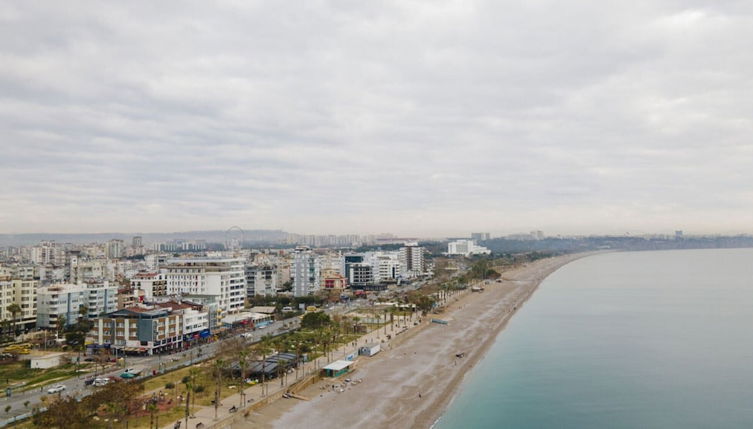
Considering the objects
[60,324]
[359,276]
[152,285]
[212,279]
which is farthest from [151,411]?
[359,276]

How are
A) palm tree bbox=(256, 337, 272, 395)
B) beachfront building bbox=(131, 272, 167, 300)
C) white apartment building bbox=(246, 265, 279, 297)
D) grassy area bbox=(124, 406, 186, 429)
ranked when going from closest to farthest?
grassy area bbox=(124, 406, 186, 429) < palm tree bbox=(256, 337, 272, 395) < beachfront building bbox=(131, 272, 167, 300) < white apartment building bbox=(246, 265, 279, 297)

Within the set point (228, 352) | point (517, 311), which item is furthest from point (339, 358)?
point (517, 311)

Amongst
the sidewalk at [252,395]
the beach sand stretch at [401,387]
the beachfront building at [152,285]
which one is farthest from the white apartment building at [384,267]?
the sidewalk at [252,395]

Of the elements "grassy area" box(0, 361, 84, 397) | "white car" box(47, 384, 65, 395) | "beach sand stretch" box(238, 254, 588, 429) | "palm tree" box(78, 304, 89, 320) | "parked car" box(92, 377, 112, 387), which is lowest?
"beach sand stretch" box(238, 254, 588, 429)

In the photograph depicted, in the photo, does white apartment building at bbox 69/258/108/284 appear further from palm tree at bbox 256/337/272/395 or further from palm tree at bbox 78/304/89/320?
palm tree at bbox 256/337/272/395

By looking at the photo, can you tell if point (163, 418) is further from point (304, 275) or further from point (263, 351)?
point (304, 275)

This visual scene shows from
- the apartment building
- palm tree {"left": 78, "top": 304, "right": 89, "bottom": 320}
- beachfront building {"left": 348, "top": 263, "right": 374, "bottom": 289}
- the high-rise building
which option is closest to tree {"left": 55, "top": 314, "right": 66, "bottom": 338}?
palm tree {"left": 78, "top": 304, "right": 89, "bottom": 320}
